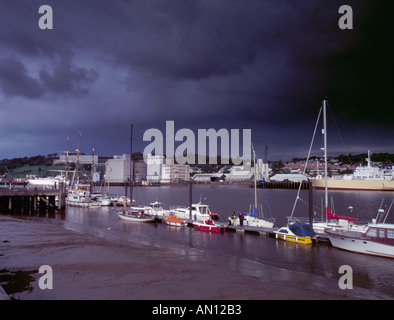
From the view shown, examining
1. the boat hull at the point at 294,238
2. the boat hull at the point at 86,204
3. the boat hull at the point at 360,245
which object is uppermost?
the boat hull at the point at 360,245

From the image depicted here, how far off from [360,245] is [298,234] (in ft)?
17.0

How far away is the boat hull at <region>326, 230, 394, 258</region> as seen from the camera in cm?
2028

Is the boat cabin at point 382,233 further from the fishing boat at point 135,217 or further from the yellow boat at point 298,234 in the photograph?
the fishing boat at point 135,217

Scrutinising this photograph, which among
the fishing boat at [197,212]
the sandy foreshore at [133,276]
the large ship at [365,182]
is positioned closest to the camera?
the sandy foreshore at [133,276]

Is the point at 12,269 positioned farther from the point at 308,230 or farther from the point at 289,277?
the point at 308,230

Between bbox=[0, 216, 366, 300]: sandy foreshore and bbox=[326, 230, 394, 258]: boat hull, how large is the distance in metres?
8.37

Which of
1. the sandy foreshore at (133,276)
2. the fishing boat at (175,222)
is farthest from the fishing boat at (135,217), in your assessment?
the sandy foreshore at (133,276)

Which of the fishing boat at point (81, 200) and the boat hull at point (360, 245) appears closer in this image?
the boat hull at point (360, 245)

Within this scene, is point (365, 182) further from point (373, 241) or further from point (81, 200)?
point (81, 200)

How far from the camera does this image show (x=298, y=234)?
83.6ft

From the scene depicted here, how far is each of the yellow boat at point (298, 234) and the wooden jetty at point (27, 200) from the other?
39934 mm

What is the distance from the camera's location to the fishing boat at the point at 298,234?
25.1m
